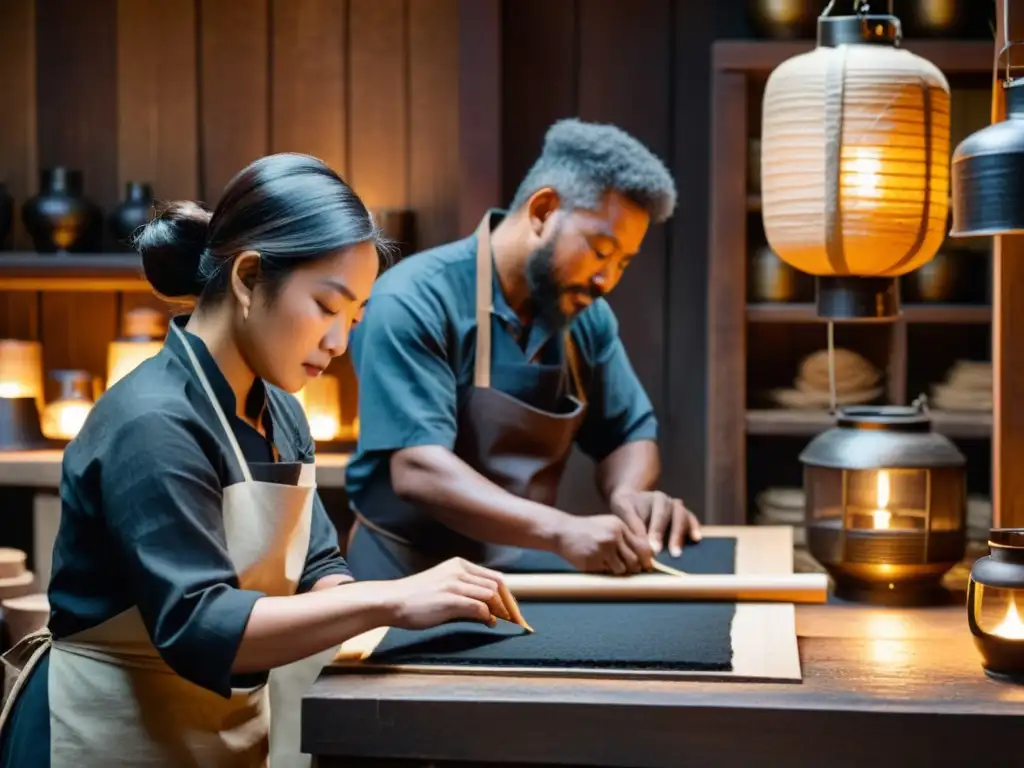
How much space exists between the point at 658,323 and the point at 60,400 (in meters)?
1.79

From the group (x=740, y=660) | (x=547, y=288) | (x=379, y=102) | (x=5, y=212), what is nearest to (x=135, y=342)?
(x=5, y=212)

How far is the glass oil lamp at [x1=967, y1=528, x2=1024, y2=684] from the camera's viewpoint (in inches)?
79.4

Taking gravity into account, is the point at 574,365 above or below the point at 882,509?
above

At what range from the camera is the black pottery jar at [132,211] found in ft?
13.5

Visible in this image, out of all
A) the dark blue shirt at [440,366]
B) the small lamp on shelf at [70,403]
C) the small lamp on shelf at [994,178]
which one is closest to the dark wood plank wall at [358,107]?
the small lamp on shelf at [70,403]

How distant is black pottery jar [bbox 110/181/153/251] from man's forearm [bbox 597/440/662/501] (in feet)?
5.37

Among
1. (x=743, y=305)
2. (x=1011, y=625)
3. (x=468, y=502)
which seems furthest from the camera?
(x=743, y=305)

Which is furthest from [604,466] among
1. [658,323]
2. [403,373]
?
[658,323]

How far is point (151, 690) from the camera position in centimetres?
191

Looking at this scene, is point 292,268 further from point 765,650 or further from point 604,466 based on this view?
point 604,466

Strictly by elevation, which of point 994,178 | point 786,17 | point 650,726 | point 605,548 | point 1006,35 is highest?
point 786,17

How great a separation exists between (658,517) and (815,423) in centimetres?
113

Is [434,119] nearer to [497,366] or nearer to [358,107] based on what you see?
[358,107]

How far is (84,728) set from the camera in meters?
1.89
